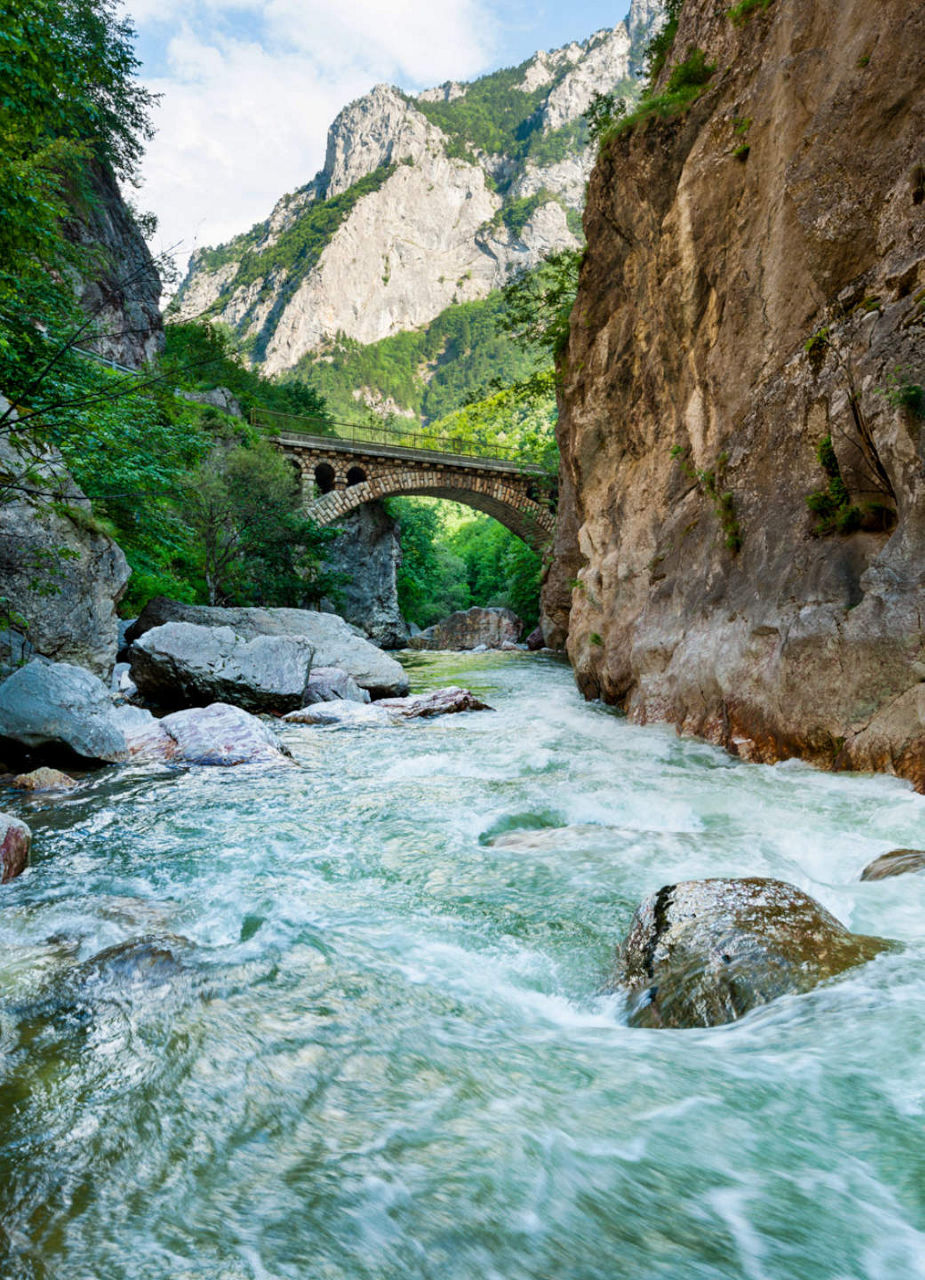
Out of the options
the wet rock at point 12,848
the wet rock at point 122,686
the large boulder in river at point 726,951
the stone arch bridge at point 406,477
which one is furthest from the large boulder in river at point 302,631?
the stone arch bridge at point 406,477

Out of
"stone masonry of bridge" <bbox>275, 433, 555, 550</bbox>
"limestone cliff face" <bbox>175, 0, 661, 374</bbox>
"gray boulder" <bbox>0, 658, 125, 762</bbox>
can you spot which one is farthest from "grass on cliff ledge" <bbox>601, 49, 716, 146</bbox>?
"limestone cliff face" <bbox>175, 0, 661, 374</bbox>

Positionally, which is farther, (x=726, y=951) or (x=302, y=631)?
(x=302, y=631)

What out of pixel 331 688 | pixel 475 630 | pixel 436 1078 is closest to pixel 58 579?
pixel 331 688

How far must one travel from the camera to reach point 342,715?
450 inches

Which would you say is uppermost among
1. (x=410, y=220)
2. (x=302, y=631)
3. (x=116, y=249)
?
(x=410, y=220)

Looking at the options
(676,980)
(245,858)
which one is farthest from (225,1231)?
(245,858)

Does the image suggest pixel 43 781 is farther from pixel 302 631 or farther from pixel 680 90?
pixel 680 90

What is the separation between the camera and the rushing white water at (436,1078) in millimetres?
1632

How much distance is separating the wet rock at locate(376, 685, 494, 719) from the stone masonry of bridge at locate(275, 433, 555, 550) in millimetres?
A: 21686

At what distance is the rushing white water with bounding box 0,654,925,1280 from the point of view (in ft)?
5.35

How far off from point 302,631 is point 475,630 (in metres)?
24.2

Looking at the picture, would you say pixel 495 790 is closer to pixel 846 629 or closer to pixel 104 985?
pixel 846 629

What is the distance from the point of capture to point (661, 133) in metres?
10.8

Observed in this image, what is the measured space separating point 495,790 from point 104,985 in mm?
4198
